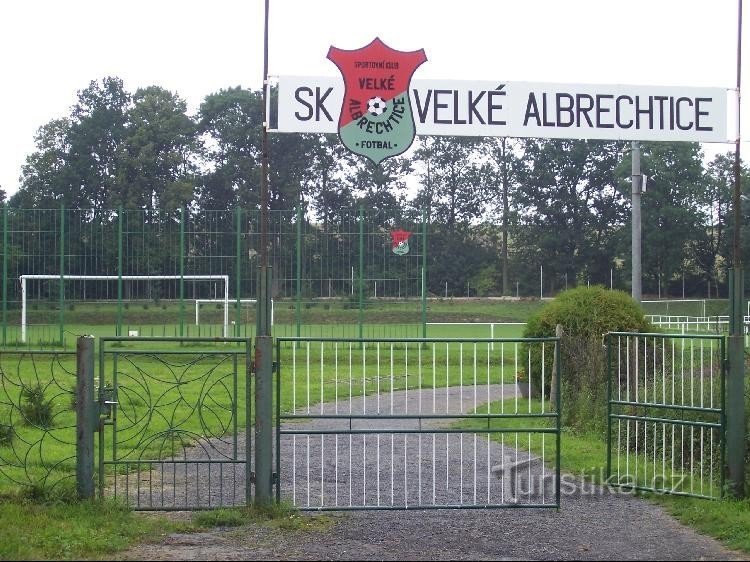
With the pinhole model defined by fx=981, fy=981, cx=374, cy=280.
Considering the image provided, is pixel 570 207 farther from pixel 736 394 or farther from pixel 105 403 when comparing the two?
pixel 105 403

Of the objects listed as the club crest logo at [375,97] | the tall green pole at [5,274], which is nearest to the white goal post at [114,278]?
the tall green pole at [5,274]

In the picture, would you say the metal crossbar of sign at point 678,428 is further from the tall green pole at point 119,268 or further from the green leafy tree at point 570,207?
the green leafy tree at point 570,207

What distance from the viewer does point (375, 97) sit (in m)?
8.93

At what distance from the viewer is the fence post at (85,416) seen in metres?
7.84

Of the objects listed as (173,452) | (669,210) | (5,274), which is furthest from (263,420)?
(669,210)

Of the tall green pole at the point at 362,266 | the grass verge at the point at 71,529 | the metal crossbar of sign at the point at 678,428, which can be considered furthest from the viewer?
the tall green pole at the point at 362,266

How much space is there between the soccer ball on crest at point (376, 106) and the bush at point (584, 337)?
4.87 meters

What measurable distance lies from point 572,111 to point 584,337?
17.5 ft

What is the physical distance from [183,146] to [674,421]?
128 ft

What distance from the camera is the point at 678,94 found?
9.53 metres

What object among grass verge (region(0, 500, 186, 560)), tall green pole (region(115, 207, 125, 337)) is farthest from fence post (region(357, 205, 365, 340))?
grass verge (region(0, 500, 186, 560))

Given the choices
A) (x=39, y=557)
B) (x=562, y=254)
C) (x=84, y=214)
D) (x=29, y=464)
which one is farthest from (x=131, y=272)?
(x=562, y=254)

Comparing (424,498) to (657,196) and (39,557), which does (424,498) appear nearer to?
(39,557)

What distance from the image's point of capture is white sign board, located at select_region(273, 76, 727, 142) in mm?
9320
